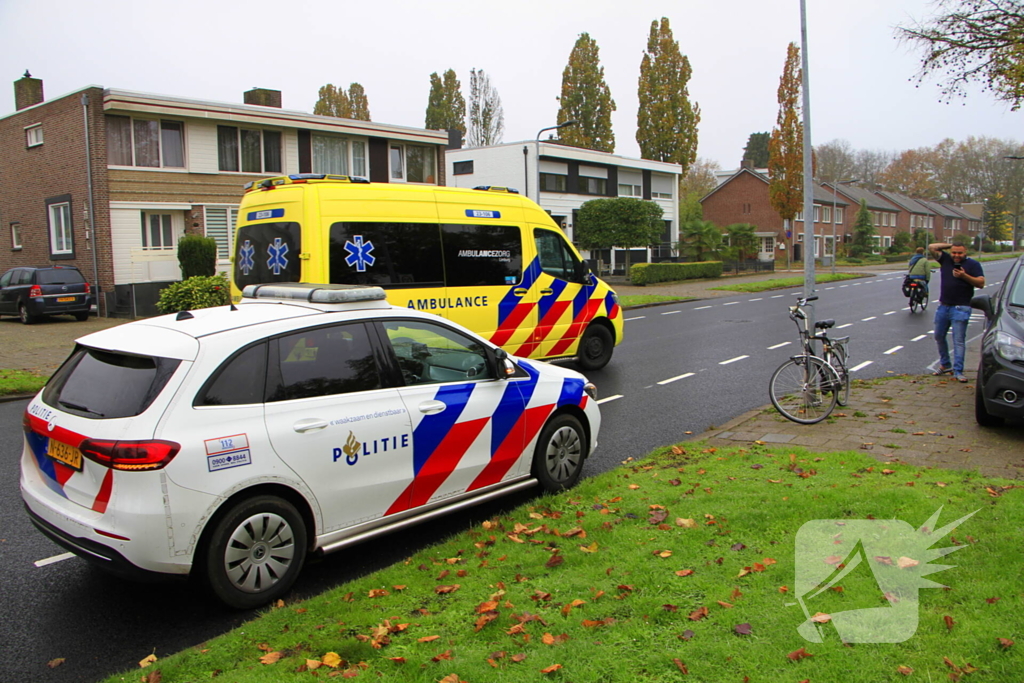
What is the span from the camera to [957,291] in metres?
10.1

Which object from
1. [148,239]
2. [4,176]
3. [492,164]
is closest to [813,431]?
[148,239]

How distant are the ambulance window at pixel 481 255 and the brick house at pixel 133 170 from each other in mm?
16783

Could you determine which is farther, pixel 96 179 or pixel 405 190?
pixel 96 179

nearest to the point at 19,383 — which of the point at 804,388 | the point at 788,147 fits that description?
the point at 804,388

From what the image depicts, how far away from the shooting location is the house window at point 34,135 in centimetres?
2592

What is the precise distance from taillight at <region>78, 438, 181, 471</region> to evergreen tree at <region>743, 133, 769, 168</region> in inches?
4352

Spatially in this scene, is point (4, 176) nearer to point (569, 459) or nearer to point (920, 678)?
point (569, 459)

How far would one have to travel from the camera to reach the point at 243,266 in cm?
946

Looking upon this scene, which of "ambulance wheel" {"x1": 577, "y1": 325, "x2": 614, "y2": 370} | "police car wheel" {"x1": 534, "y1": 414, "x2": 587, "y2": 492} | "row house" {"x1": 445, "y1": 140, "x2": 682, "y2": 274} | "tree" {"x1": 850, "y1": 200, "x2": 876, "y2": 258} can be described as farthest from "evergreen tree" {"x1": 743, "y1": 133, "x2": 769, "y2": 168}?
"police car wheel" {"x1": 534, "y1": 414, "x2": 587, "y2": 492}

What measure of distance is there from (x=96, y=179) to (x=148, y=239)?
2.28 m

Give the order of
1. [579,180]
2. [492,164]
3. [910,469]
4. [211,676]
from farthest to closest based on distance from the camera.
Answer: [579,180]
[492,164]
[910,469]
[211,676]

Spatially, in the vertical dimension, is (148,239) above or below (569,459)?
above

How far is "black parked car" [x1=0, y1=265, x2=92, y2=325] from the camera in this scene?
20609 millimetres
